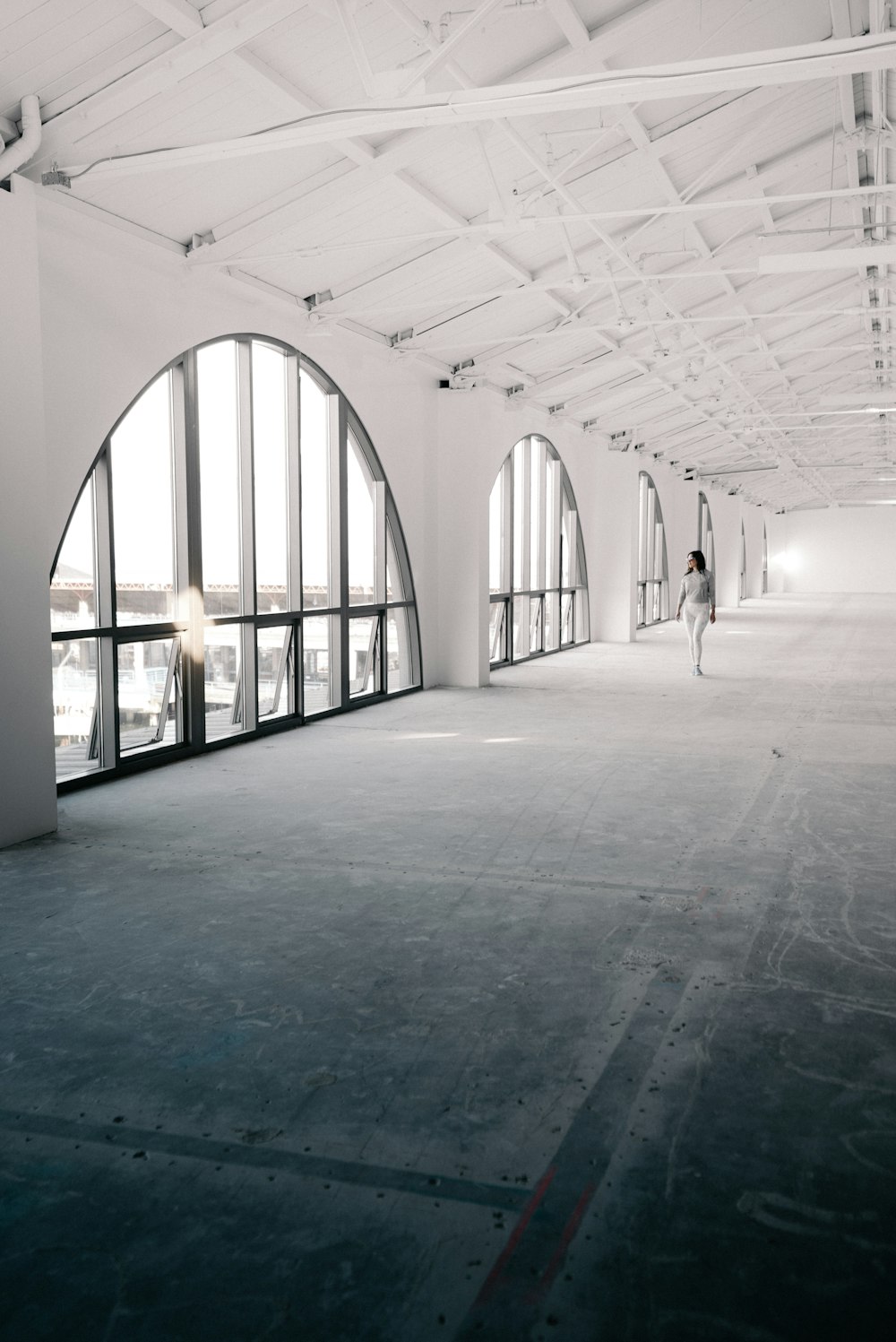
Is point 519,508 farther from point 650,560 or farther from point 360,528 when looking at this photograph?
point 650,560

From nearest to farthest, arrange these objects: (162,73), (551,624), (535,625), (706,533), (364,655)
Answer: (162,73) < (364,655) < (535,625) < (551,624) < (706,533)

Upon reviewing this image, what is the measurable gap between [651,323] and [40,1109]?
39.0 feet

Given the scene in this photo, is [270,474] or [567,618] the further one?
[567,618]

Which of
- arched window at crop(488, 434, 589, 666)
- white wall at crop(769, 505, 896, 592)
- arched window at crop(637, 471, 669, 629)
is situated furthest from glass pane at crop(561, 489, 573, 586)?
white wall at crop(769, 505, 896, 592)

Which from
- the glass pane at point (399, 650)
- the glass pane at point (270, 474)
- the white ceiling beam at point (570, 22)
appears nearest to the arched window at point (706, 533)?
the glass pane at point (399, 650)

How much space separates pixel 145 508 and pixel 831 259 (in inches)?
253

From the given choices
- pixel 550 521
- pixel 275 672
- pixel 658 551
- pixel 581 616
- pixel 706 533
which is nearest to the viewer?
pixel 275 672

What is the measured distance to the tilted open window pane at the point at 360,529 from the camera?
43.2 ft

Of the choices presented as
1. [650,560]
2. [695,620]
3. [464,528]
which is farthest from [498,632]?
[650,560]

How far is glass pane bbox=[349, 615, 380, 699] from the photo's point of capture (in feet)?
43.7

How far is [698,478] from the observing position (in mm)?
32531

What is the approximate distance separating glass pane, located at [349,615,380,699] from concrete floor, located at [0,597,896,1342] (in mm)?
5336

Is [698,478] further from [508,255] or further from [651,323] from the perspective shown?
[508,255]

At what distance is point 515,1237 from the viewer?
9.43 ft
